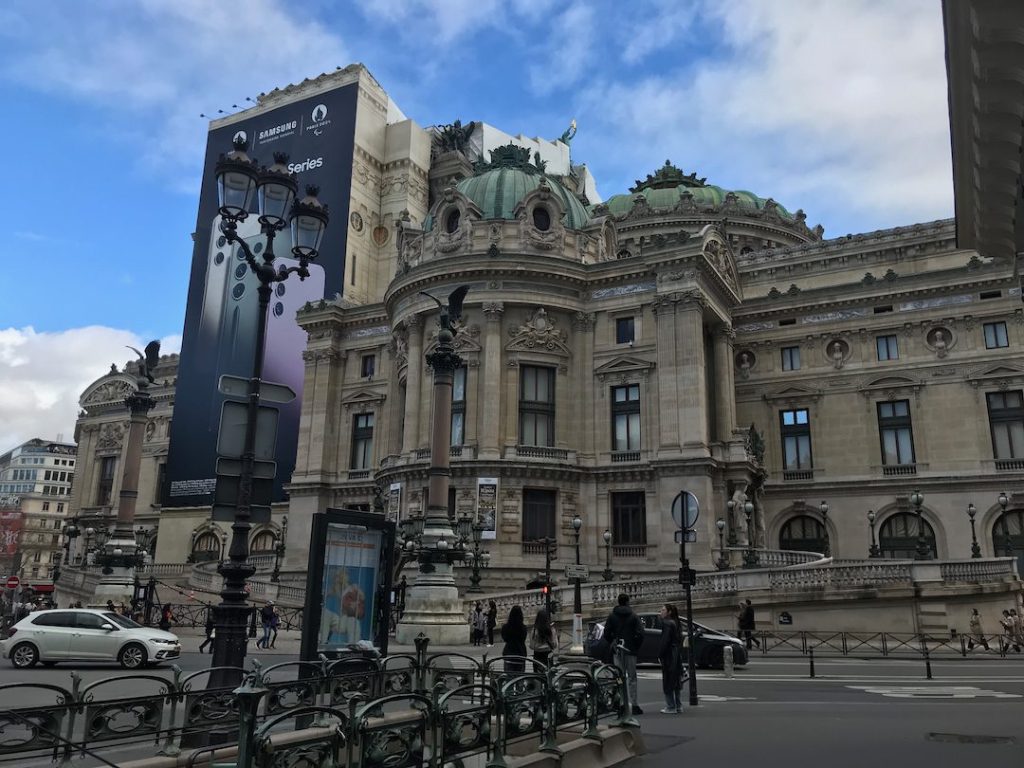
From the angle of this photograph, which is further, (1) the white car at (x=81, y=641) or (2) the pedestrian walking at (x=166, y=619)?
(2) the pedestrian walking at (x=166, y=619)

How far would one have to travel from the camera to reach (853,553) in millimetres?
43250

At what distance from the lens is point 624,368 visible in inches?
1676

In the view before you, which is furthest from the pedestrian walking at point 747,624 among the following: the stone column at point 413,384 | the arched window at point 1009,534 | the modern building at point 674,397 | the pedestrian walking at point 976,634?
the stone column at point 413,384

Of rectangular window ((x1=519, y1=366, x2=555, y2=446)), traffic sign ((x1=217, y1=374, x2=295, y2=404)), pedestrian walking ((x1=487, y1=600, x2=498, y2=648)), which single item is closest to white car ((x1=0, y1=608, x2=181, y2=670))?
pedestrian walking ((x1=487, y1=600, x2=498, y2=648))

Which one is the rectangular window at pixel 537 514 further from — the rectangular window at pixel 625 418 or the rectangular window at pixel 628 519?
the rectangular window at pixel 625 418

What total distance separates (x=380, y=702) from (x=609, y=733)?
3.86 meters

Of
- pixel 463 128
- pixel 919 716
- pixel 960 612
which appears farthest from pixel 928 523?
pixel 463 128

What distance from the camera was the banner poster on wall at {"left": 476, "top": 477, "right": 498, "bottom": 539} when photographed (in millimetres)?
39562

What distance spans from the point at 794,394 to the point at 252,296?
42.4 meters

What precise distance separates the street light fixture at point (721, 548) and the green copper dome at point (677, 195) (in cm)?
3320

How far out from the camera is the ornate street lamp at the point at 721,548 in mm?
34438

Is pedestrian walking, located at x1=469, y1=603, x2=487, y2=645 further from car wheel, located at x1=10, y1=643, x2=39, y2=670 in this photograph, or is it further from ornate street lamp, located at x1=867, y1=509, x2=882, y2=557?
ornate street lamp, located at x1=867, y1=509, x2=882, y2=557

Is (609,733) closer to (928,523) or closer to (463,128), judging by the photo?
(928,523)

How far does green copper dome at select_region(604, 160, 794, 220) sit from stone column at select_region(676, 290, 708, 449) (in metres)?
25.8
